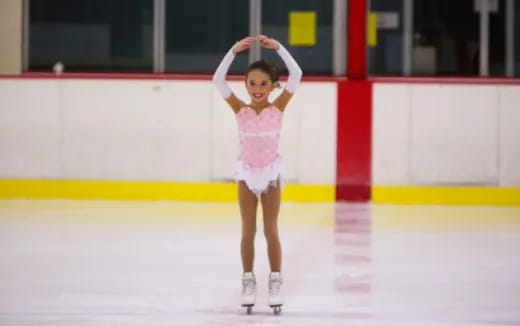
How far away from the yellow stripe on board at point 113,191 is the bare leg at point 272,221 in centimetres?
505

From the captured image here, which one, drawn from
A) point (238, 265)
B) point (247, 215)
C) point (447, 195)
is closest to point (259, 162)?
point (247, 215)

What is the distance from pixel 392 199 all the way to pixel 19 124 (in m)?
3.30

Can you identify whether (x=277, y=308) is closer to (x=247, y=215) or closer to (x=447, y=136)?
(x=247, y=215)

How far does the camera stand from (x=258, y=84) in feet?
15.0

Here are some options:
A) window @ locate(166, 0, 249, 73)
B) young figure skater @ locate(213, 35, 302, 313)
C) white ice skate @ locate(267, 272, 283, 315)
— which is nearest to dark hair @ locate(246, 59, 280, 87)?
young figure skater @ locate(213, 35, 302, 313)

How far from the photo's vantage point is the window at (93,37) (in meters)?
15.2

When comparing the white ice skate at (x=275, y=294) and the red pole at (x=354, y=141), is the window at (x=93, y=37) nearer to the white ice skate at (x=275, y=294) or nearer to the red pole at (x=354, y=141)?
the red pole at (x=354, y=141)

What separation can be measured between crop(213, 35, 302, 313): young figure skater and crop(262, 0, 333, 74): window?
9.40m

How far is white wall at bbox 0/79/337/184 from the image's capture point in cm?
973

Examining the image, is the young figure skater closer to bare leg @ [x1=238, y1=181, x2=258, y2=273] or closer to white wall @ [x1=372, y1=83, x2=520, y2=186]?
bare leg @ [x1=238, y1=181, x2=258, y2=273]

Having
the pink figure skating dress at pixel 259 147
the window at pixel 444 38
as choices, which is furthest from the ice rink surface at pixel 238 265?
the window at pixel 444 38

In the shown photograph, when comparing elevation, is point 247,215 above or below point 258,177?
→ below

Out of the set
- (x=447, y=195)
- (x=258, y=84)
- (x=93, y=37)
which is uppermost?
(x=93, y=37)

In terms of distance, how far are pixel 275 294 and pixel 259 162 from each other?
54 cm
